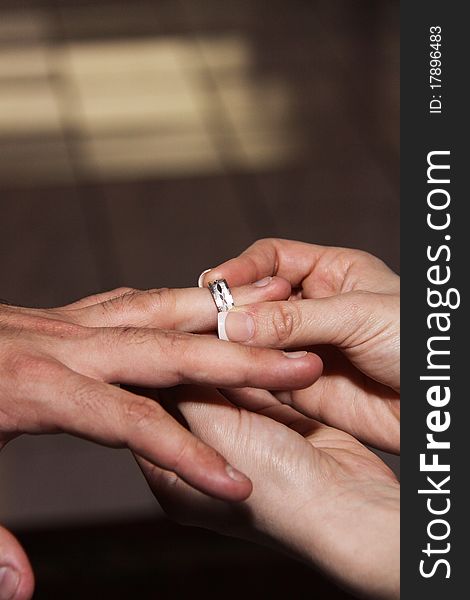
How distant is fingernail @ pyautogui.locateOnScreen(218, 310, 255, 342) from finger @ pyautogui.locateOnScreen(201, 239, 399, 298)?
153 millimetres

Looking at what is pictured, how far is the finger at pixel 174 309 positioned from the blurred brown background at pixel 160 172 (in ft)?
2.87

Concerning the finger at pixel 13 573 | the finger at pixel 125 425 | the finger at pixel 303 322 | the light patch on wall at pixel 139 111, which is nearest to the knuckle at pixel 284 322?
the finger at pixel 303 322

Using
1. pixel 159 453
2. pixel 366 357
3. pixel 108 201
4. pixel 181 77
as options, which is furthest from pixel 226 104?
pixel 159 453

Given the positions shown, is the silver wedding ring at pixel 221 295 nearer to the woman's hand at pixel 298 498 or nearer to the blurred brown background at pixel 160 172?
the woman's hand at pixel 298 498

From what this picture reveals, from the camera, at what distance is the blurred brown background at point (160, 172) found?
210 cm

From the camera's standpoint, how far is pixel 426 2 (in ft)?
5.02

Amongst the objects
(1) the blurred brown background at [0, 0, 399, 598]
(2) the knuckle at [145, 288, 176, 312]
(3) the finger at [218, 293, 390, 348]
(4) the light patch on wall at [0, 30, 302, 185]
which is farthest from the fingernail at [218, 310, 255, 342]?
(4) the light patch on wall at [0, 30, 302, 185]

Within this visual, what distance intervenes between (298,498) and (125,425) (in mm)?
224

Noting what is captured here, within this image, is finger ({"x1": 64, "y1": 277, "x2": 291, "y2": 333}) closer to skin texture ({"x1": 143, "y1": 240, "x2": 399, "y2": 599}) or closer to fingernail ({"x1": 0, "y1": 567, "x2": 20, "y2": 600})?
skin texture ({"x1": 143, "y1": 240, "x2": 399, "y2": 599})

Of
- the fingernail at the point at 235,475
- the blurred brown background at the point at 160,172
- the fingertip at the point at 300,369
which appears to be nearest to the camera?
the fingernail at the point at 235,475

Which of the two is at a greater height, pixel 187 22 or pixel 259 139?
pixel 187 22

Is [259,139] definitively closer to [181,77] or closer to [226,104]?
[226,104]

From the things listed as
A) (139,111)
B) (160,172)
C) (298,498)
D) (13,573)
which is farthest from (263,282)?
(139,111)

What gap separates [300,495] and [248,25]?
354 cm
